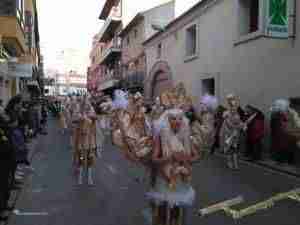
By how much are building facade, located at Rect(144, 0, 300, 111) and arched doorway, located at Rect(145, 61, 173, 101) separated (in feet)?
0.61

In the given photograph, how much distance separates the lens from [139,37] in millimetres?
29906

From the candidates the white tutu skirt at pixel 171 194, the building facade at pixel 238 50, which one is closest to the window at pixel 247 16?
the building facade at pixel 238 50

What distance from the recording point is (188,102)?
4027 millimetres

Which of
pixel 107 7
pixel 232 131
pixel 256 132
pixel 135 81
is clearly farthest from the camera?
pixel 107 7

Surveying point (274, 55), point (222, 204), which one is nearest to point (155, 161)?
point (222, 204)

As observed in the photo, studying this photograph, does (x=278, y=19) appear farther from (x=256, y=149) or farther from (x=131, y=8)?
(x=131, y=8)

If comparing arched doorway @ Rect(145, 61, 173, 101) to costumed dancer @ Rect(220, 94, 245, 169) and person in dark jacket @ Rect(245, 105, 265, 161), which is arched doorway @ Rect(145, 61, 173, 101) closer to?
person in dark jacket @ Rect(245, 105, 265, 161)

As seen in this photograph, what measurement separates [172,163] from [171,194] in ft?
0.96

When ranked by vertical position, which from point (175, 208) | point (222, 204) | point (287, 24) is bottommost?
point (222, 204)

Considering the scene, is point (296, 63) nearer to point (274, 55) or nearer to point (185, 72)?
point (274, 55)

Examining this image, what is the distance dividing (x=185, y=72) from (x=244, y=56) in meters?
6.17

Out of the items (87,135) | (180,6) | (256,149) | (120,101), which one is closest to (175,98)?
(120,101)

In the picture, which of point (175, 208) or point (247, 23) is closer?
point (175, 208)

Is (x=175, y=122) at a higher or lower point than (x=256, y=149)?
higher
